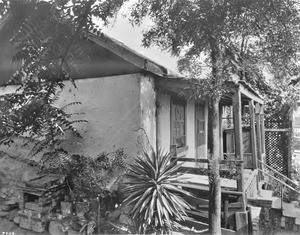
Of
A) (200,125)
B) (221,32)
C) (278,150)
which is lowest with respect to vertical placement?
(278,150)

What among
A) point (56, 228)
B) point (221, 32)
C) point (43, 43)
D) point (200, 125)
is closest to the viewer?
point (43, 43)

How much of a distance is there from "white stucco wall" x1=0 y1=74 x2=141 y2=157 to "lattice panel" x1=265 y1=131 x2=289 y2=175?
7355 mm

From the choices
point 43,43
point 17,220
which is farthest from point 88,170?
point 43,43

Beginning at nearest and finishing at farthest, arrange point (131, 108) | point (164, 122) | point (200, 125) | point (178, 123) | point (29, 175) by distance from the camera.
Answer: point (131, 108)
point (29, 175)
point (164, 122)
point (178, 123)
point (200, 125)

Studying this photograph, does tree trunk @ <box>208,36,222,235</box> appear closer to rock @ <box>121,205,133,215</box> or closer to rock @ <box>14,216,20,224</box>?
rock @ <box>121,205,133,215</box>

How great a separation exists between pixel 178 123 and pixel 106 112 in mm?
2643

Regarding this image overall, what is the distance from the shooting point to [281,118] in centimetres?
1074

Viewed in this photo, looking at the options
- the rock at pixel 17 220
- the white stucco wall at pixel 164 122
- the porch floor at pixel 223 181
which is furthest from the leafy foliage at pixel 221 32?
the rock at pixel 17 220

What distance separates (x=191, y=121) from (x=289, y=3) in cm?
546

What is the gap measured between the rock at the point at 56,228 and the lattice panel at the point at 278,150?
875 centimetres

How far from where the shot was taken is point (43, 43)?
3.61 meters

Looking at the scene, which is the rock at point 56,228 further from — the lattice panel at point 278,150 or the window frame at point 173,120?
the lattice panel at point 278,150

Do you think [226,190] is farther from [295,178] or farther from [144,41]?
[295,178]

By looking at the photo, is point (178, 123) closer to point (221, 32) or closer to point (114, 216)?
point (114, 216)
